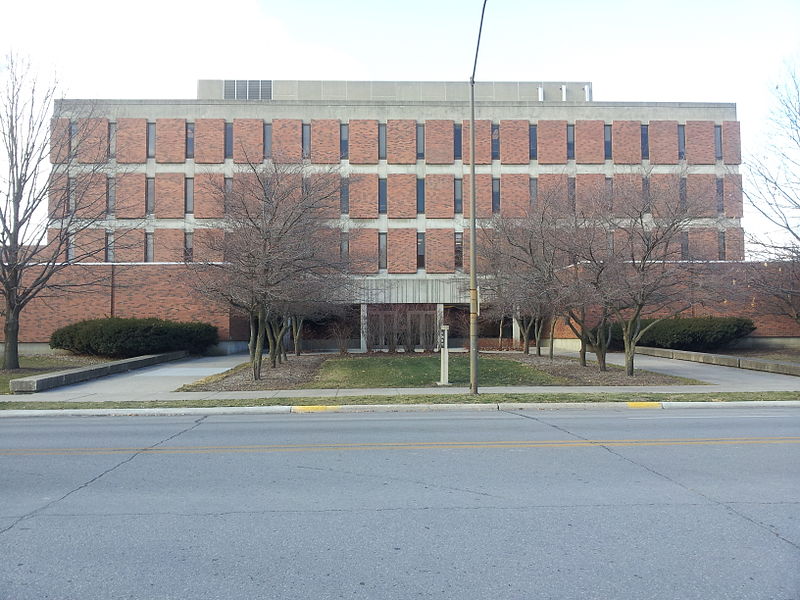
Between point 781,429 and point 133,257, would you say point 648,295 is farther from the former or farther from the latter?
point 133,257

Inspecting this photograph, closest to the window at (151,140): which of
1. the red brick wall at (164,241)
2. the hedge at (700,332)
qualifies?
the red brick wall at (164,241)

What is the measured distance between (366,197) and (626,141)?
17749 mm

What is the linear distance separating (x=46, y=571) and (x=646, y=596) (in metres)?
4.04

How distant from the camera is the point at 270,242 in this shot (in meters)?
17.5

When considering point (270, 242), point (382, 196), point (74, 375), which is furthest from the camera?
point (382, 196)

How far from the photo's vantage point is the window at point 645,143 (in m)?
41.8

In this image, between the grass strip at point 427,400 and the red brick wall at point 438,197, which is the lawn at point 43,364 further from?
the red brick wall at point 438,197

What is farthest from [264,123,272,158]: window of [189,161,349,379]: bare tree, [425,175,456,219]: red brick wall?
[189,161,349,379]: bare tree

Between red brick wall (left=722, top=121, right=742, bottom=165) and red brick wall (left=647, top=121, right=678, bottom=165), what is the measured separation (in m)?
3.37

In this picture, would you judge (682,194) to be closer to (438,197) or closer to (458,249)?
(458,249)

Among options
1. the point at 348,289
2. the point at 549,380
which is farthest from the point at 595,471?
the point at 348,289

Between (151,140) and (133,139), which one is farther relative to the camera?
(151,140)

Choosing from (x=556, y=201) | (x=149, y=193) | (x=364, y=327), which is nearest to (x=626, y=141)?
(x=364, y=327)

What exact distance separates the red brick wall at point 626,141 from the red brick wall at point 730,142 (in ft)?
18.7
